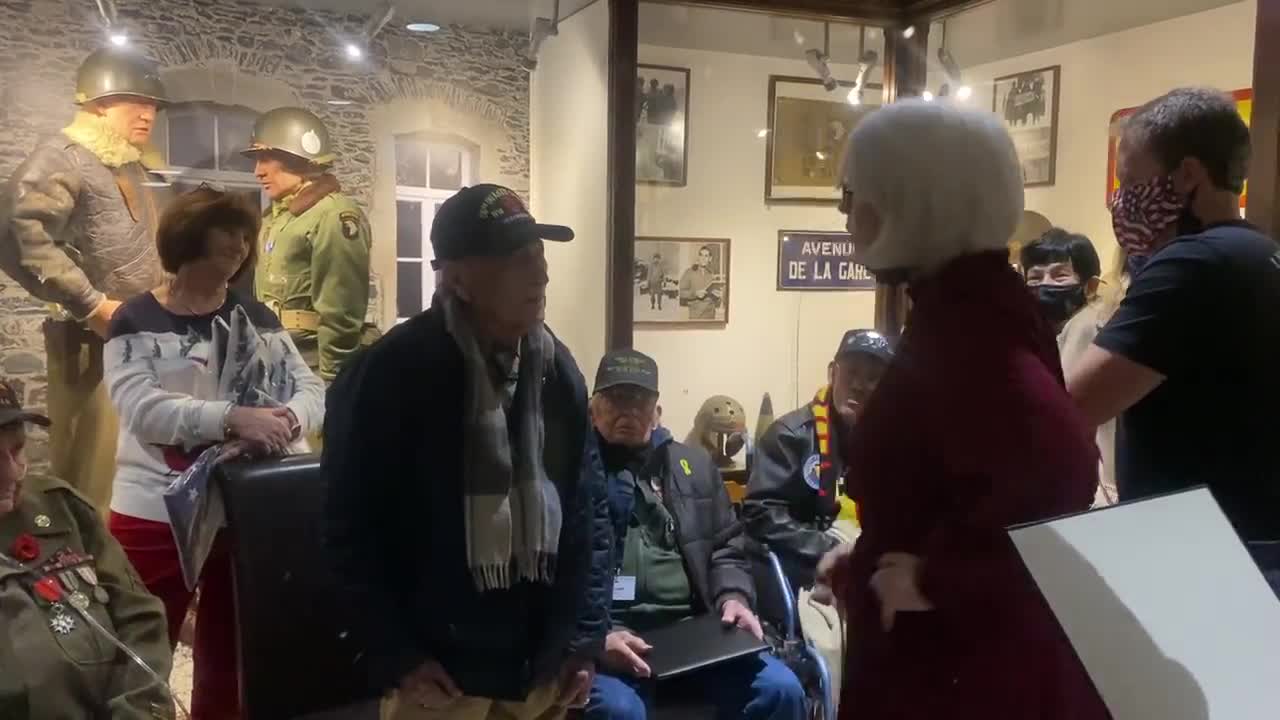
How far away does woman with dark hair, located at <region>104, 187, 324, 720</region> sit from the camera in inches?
81.6

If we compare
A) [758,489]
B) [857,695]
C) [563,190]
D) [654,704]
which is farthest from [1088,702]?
[563,190]

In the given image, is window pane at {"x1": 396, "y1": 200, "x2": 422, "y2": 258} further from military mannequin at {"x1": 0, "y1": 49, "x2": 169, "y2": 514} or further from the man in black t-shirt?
the man in black t-shirt

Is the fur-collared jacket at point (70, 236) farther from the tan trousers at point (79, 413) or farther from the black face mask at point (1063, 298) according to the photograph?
the black face mask at point (1063, 298)

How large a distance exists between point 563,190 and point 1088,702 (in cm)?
276

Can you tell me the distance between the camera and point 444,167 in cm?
338

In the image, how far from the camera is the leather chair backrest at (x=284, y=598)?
1846 mm

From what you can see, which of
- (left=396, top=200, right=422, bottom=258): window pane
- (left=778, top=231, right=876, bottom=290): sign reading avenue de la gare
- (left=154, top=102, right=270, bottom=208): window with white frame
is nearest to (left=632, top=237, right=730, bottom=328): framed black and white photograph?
(left=778, top=231, right=876, bottom=290): sign reading avenue de la gare

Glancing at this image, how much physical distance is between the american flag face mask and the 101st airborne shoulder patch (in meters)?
2.35

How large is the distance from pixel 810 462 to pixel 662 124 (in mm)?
1414

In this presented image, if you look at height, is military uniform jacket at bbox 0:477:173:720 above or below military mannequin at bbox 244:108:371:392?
below

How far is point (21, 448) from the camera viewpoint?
1.76 m

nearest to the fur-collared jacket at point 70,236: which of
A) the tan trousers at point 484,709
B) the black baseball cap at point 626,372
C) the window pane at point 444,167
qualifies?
the window pane at point 444,167

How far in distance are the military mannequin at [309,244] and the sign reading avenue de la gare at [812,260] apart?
1542mm

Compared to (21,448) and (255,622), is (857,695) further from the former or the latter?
(21,448)
